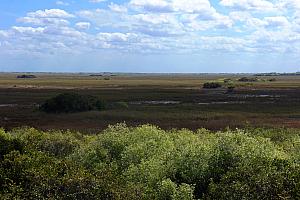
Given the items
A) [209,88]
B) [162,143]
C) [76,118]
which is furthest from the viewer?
[209,88]

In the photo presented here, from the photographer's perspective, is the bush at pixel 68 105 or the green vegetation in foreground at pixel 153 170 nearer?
the green vegetation in foreground at pixel 153 170

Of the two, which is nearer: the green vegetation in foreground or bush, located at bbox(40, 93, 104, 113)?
the green vegetation in foreground

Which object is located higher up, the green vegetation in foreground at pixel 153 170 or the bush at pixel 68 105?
the green vegetation in foreground at pixel 153 170

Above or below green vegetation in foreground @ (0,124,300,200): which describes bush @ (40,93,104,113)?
below

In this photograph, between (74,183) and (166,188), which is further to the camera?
(166,188)

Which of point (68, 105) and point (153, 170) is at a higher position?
point (153, 170)

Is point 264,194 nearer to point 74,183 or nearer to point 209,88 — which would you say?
point 74,183

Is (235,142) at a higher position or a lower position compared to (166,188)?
higher

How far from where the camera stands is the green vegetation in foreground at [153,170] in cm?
1581

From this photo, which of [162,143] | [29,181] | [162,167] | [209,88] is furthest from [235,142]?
[209,88]

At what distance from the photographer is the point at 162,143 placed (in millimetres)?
24875

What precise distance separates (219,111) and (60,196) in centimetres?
5142

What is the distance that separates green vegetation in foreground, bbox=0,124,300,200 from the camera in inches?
623

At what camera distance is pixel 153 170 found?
65.3 ft
